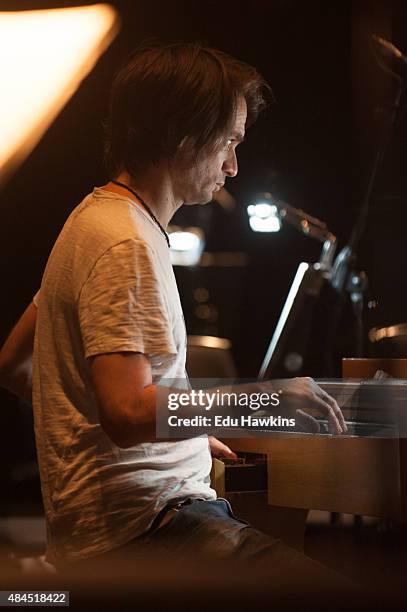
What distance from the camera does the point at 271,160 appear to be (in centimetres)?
186

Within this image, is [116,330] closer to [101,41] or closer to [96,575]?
[96,575]

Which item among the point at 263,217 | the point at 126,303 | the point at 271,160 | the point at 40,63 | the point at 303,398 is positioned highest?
the point at 40,63

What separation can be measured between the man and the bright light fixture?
47 centimetres

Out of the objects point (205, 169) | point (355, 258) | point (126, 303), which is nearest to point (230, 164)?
point (205, 169)

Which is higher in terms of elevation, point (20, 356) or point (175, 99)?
point (175, 99)

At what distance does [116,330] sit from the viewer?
1072mm

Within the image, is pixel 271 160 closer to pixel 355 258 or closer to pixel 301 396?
pixel 355 258

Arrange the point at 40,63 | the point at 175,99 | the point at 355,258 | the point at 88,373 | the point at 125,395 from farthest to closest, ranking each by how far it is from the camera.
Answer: the point at 355,258 → the point at 40,63 → the point at 175,99 → the point at 88,373 → the point at 125,395

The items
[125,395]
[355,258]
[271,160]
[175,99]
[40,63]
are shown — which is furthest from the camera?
[355,258]

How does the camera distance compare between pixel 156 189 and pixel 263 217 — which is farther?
pixel 263 217

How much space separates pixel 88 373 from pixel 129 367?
0.12 meters

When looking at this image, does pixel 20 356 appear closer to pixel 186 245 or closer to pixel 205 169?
pixel 205 169

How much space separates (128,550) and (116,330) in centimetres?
31

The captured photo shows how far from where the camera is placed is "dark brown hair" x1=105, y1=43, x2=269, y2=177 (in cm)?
128
